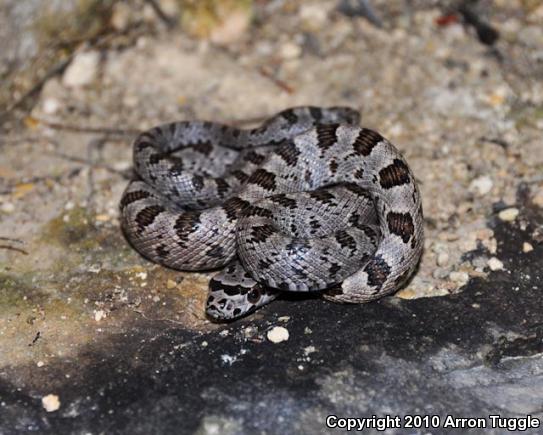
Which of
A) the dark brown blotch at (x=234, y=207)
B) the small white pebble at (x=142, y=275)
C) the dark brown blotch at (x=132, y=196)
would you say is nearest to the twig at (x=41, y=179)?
the dark brown blotch at (x=132, y=196)

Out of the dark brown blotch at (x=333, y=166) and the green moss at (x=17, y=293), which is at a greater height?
the dark brown blotch at (x=333, y=166)

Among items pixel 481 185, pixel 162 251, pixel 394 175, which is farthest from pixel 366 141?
pixel 162 251

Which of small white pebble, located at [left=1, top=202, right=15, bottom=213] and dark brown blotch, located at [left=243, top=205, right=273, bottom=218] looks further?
small white pebble, located at [left=1, top=202, right=15, bottom=213]

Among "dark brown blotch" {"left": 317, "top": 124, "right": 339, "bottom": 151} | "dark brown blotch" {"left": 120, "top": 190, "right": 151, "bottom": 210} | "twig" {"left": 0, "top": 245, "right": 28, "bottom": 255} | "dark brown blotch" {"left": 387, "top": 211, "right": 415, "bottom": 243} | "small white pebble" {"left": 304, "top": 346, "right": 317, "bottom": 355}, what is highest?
"dark brown blotch" {"left": 317, "top": 124, "right": 339, "bottom": 151}

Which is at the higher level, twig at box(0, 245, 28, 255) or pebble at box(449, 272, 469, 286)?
pebble at box(449, 272, 469, 286)

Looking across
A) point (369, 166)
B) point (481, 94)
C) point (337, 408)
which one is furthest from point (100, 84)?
point (337, 408)

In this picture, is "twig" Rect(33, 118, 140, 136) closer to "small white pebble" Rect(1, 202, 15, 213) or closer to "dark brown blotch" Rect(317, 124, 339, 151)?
"small white pebble" Rect(1, 202, 15, 213)

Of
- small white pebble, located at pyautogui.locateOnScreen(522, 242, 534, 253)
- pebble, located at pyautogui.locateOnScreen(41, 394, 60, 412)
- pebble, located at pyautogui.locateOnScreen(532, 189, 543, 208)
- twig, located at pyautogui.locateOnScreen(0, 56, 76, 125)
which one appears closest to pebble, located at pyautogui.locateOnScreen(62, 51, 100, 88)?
twig, located at pyautogui.locateOnScreen(0, 56, 76, 125)

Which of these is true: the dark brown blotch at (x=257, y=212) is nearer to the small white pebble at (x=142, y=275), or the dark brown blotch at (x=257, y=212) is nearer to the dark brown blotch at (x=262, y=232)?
the dark brown blotch at (x=262, y=232)
